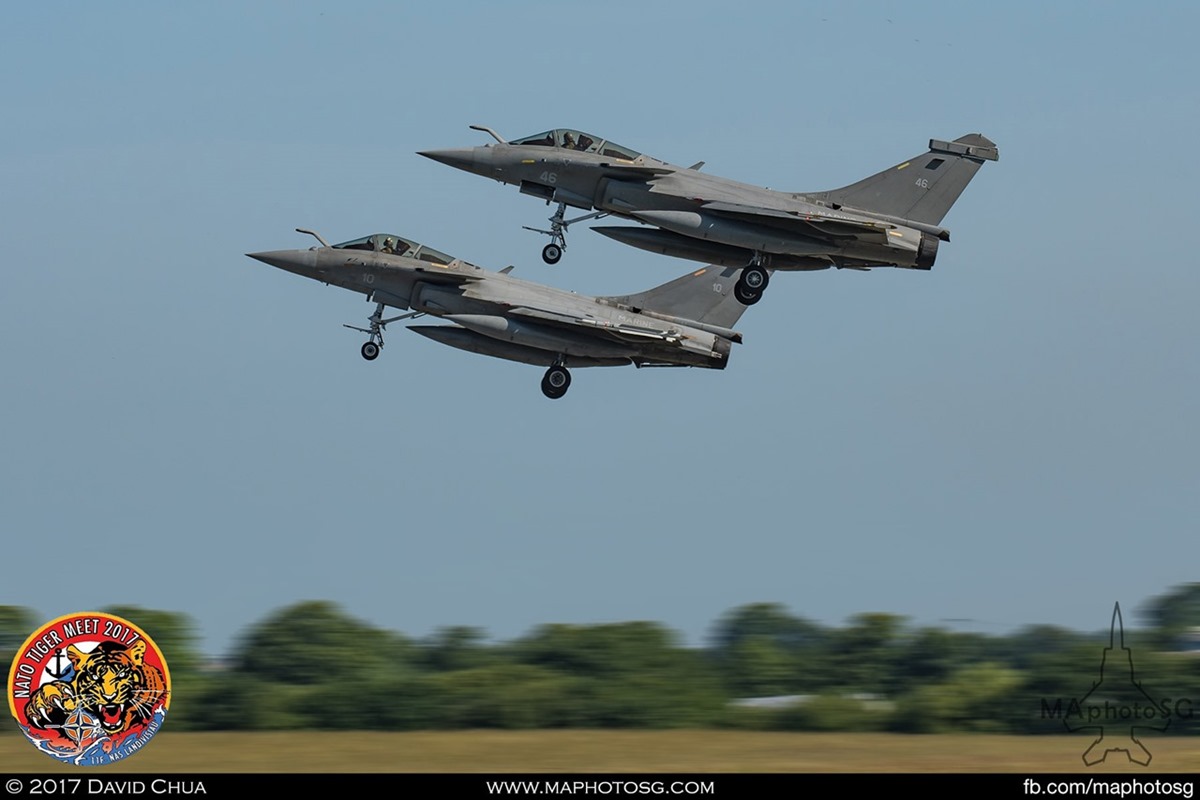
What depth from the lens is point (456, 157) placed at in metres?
39.4

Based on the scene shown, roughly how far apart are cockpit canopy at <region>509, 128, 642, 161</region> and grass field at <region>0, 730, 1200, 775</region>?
41.7ft

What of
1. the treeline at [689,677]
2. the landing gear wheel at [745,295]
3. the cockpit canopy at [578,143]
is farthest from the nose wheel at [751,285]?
the treeline at [689,677]

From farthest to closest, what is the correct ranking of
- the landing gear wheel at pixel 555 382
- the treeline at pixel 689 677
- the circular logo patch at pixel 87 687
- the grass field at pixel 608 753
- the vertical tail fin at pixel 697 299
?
the vertical tail fin at pixel 697 299
the landing gear wheel at pixel 555 382
the treeline at pixel 689 677
the grass field at pixel 608 753
the circular logo patch at pixel 87 687

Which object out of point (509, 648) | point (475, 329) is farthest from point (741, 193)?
point (509, 648)

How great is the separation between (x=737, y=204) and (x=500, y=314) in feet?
19.1

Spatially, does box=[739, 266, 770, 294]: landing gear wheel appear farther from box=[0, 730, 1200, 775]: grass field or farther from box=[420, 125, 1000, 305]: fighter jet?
box=[0, 730, 1200, 775]: grass field

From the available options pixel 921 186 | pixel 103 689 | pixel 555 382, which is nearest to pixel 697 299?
pixel 555 382

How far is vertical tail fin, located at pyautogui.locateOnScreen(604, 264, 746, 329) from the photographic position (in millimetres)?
41344

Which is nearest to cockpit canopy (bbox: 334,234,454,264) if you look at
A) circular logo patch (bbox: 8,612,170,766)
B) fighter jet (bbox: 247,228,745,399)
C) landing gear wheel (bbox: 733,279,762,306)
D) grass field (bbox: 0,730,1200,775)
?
fighter jet (bbox: 247,228,745,399)

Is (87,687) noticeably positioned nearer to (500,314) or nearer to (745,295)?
(500,314)

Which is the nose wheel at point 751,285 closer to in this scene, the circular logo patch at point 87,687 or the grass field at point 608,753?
the grass field at point 608,753

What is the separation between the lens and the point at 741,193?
127 ft

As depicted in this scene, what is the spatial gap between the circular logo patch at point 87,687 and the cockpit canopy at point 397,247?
15.7m

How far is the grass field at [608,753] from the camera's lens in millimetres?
28453
